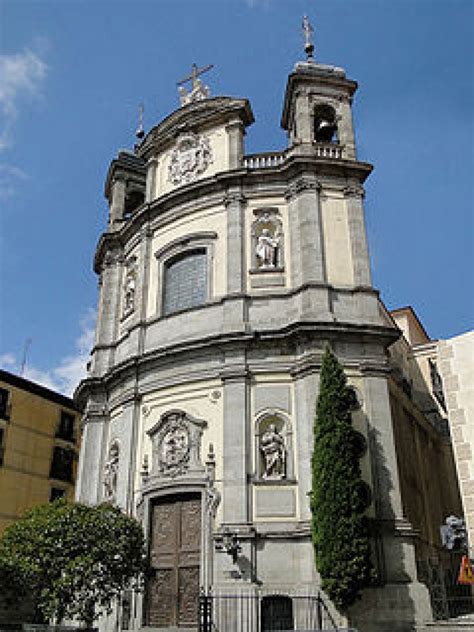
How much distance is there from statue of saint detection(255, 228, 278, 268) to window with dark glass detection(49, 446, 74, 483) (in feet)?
49.4

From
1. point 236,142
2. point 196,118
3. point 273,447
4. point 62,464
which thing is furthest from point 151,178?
point 62,464

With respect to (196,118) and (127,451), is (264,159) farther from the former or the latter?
(127,451)

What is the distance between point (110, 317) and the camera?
2134 cm

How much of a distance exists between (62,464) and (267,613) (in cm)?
1656

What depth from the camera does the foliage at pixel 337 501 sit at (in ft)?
40.6

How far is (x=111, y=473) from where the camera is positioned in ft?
58.9

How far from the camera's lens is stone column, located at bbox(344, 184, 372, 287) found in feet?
56.0

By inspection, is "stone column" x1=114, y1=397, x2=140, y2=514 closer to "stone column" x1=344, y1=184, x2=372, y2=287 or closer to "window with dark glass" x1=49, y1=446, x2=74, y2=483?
"stone column" x1=344, y1=184, x2=372, y2=287

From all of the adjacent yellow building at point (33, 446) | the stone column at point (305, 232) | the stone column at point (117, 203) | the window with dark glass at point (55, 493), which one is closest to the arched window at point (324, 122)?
the stone column at point (305, 232)

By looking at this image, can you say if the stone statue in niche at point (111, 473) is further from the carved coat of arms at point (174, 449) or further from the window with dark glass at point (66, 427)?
the window with dark glass at point (66, 427)

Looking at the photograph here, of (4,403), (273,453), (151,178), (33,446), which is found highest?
(151,178)

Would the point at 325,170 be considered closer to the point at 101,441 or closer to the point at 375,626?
the point at 101,441

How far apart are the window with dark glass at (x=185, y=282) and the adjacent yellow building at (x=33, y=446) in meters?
11.2

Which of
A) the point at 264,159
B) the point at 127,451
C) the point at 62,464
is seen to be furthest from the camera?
the point at 62,464
